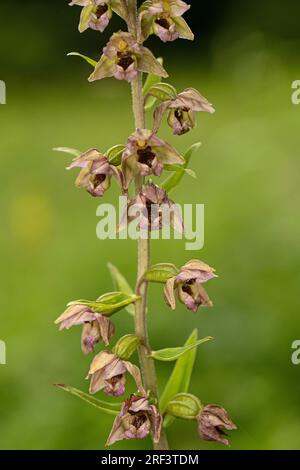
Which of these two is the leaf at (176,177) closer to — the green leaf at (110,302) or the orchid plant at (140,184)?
the orchid plant at (140,184)

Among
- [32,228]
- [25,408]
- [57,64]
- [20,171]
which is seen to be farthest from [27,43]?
[25,408]

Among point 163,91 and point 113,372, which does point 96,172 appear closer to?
point 163,91

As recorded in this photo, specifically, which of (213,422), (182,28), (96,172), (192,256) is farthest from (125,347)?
(192,256)

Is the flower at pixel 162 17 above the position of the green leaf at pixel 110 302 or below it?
above

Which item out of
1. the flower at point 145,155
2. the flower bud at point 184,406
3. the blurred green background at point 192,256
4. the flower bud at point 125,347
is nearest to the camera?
the flower at point 145,155

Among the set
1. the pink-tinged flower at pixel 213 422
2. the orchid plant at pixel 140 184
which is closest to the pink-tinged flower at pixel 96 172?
the orchid plant at pixel 140 184

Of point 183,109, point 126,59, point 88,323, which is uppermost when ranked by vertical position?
point 126,59

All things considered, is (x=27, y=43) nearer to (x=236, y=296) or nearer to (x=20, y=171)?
(x=20, y=171)

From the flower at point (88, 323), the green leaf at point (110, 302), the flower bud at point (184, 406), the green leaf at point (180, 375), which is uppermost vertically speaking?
the green leaf at point (110, 302)
